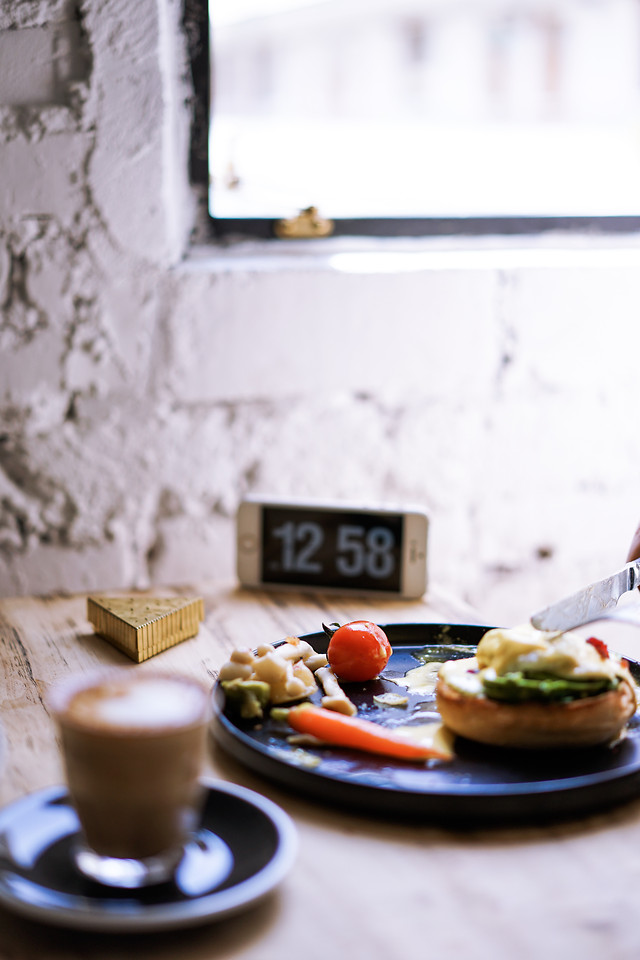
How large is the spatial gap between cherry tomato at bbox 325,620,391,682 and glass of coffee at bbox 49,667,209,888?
37cm

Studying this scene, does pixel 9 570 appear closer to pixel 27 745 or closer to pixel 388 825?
pixel 27 745

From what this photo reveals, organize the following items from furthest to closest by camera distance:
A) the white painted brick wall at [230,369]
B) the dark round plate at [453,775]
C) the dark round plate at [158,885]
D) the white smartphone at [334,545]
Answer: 1. the white painted brick wall at [230,369]
2. the white smartphone at [334,545]
3. the dark round plate at [453,775]
4. the dark round plate at [158,885]

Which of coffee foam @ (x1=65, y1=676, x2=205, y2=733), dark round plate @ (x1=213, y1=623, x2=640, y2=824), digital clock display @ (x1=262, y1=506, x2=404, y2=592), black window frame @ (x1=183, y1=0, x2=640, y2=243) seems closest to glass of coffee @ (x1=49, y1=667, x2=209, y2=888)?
coffee foam @ (x1=65, y1=676, x2=205, y2=733)

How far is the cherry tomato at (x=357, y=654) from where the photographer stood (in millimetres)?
1113

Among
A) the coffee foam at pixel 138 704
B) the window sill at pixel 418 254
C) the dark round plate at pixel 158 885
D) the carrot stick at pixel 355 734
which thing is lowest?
the dark round plate at pixel 158 885

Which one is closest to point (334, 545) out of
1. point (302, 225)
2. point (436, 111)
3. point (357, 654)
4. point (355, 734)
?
point (357, 654)

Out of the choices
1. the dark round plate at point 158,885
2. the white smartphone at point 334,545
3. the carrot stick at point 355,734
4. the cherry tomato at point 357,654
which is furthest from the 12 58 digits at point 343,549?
the dark round plate at point 158,885

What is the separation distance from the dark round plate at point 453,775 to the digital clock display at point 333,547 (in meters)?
0.47

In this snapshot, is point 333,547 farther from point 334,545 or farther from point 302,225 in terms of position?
point 302,225

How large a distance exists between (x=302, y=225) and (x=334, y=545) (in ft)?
2.42

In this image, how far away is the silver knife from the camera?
104 centimetres

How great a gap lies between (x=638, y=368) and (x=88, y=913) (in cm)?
165

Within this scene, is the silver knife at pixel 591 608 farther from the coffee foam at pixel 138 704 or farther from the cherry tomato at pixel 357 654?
the coffee foam at pixel 138 704

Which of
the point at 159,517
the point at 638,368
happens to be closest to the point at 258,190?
the point at 159,517
